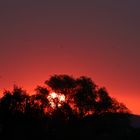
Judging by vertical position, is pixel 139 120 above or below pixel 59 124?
above

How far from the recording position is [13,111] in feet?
236

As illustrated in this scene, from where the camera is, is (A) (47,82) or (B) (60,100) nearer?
(B) (60,100)

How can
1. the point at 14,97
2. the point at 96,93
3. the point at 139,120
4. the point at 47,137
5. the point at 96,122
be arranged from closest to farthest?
the point at 47,137
the point at 14,97
the point at 96,122
the point at 96,93
the point at 139,120

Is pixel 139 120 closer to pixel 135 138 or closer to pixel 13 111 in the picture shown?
pixel 135 138

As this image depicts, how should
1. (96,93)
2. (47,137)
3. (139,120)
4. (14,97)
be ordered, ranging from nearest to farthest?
(47,137)
(14,97)
(96,93)
(139,120)

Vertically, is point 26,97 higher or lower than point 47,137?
higher

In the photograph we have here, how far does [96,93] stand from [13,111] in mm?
25750

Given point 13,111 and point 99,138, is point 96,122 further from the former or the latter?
point 13,111

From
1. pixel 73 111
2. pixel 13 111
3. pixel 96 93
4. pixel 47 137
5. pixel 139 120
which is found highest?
pixel 139 120

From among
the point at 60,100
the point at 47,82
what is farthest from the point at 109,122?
the point at 47,82

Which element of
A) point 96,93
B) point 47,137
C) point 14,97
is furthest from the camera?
point 96,93

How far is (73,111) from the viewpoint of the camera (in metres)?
86.1

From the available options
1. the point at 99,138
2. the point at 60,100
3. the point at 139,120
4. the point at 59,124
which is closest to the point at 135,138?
the point at 99,138

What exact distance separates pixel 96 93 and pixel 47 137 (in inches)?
1055
